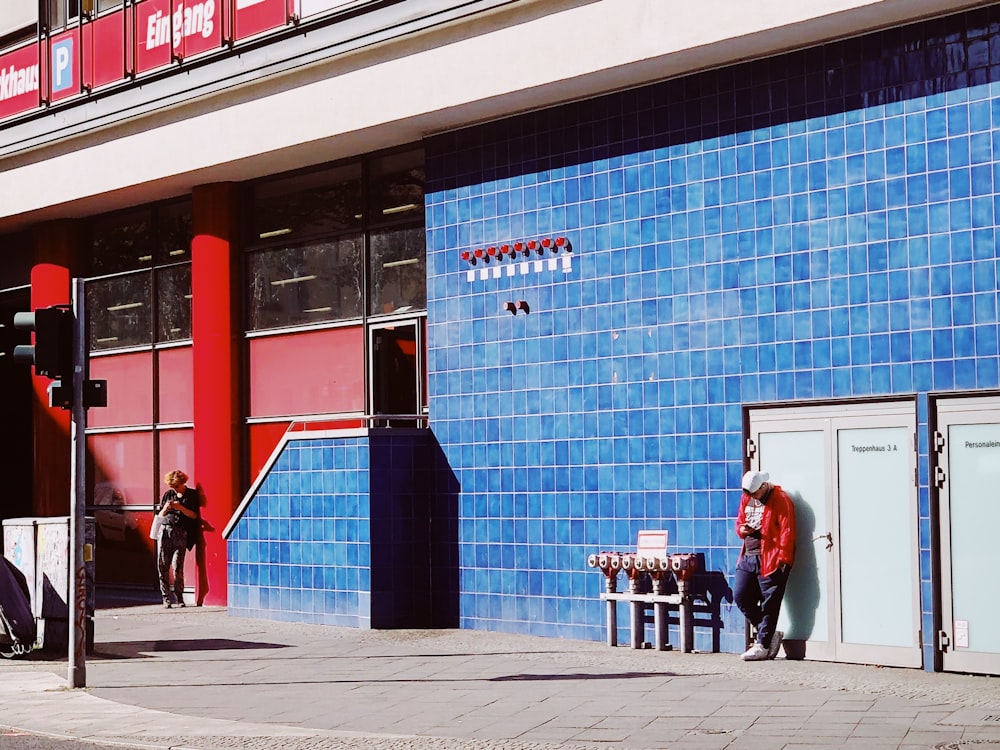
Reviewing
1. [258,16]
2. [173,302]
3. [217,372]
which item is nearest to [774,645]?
[217,372]

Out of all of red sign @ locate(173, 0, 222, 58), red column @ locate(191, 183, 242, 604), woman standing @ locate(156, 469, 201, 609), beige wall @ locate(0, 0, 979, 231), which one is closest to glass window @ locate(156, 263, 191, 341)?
red column @ locate(191, 183, 242, 604)

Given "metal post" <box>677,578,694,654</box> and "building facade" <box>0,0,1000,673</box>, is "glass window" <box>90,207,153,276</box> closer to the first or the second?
"building facade" <box>0,0,1000,673</box>

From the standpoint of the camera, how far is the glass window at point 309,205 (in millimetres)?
18375

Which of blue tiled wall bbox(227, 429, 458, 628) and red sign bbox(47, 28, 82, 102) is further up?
red sign bbox(47, 28, 82, 102)

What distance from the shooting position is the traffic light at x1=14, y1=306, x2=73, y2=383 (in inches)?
460

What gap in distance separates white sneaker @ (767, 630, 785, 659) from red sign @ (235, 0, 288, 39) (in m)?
8.71

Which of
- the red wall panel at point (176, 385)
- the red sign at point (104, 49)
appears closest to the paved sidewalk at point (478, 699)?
the red wall panel at point (176, 385)

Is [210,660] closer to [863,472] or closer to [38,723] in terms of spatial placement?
[38,723]

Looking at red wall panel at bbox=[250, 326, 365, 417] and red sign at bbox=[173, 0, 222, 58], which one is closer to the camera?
red sign at bbox=[173, 0, 222, 58]

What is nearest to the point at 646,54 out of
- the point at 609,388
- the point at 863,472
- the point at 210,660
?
the point at 609,388

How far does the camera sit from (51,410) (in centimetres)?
2239

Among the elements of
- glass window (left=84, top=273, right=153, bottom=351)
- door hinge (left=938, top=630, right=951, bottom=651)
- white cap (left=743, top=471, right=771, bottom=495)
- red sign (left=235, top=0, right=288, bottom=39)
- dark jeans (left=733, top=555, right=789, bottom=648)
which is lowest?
door hinge (left=938, top=630, right=951, bottom=651)

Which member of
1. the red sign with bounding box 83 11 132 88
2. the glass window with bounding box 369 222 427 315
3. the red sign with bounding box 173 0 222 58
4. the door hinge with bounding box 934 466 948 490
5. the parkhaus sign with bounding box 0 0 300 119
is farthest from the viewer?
the red sign with bounding box 83 11 132 88

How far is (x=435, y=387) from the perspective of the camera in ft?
54.9
